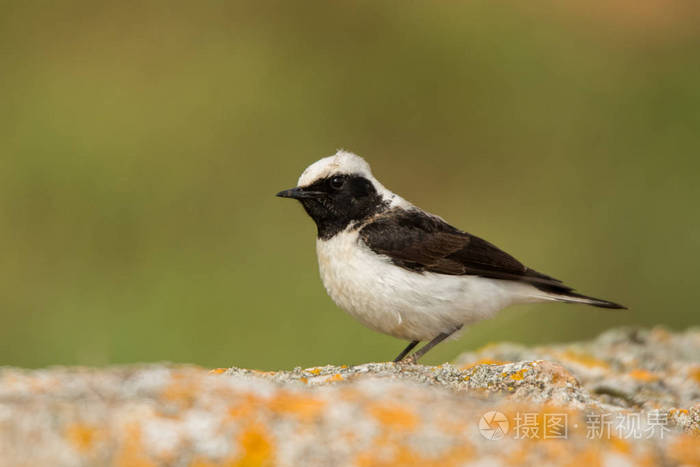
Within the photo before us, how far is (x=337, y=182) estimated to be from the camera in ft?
22.2

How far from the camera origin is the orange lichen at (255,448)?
3.16m

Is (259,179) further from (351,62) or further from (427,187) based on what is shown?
(351,62)

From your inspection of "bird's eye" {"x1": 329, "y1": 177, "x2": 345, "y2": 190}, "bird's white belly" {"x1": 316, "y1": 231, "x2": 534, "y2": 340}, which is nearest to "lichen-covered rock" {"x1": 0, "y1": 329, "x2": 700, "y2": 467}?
"bird's white belly" {"x1": 316, "y1": 231, "x2": 534, "y2": 340}

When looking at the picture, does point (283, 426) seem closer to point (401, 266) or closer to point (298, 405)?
point (298, 405)

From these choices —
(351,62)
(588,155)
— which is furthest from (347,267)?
(351,62)

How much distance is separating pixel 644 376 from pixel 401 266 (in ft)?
7.00

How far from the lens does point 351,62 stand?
1669cm

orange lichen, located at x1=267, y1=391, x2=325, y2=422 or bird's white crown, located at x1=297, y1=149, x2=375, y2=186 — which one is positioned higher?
bird's white crown, located at x1=297, y1=149, x2=375, y2=186

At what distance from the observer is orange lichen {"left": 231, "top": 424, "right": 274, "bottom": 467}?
316 cm

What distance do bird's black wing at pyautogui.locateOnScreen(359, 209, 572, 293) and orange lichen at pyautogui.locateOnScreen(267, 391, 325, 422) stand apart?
283cm

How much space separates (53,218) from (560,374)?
975 centimetres

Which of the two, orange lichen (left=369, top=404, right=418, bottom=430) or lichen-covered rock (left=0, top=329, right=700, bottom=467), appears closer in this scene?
lichen-covered rock (left=0, top=329, right=700, bottom=467)

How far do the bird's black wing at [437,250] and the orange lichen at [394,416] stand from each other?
286 cm

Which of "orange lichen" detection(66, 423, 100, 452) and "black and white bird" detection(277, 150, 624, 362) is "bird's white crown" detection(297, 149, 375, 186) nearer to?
"black and white bird" detection(277, 150, 624, 362)
